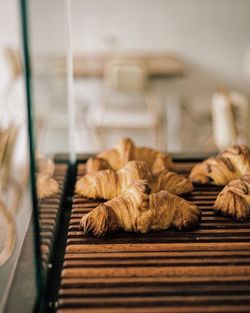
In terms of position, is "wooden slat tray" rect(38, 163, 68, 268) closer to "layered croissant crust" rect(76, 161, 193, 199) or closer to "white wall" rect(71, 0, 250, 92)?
"layered croissant crust" rect(76, 161, 193, 199)

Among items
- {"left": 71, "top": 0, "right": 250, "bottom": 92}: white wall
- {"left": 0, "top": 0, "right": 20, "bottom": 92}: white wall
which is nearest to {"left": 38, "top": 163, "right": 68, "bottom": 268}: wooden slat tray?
{"left": 0, "top": 0, "right": 20, "bottom": 92}: white wall

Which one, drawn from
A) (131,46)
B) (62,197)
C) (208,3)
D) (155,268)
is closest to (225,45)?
(208,3)

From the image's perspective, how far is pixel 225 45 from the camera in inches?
158

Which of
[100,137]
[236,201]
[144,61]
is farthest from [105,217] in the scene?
[144,61]

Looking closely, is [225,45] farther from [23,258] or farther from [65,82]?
[23,258]

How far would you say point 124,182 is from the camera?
3.04ft

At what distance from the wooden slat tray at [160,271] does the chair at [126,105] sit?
2270 mm

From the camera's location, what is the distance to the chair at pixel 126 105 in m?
3.12

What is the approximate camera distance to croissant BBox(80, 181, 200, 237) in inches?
31.4

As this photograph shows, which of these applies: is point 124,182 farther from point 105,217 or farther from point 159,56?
point 159,56

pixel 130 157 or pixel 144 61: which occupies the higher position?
pixel 130 157

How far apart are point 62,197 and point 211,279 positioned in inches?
14.7

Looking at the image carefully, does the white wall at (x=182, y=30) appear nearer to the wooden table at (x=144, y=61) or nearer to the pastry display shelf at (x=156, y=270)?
the wooden table at (x=144, y=61)

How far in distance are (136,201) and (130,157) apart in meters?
0.25
